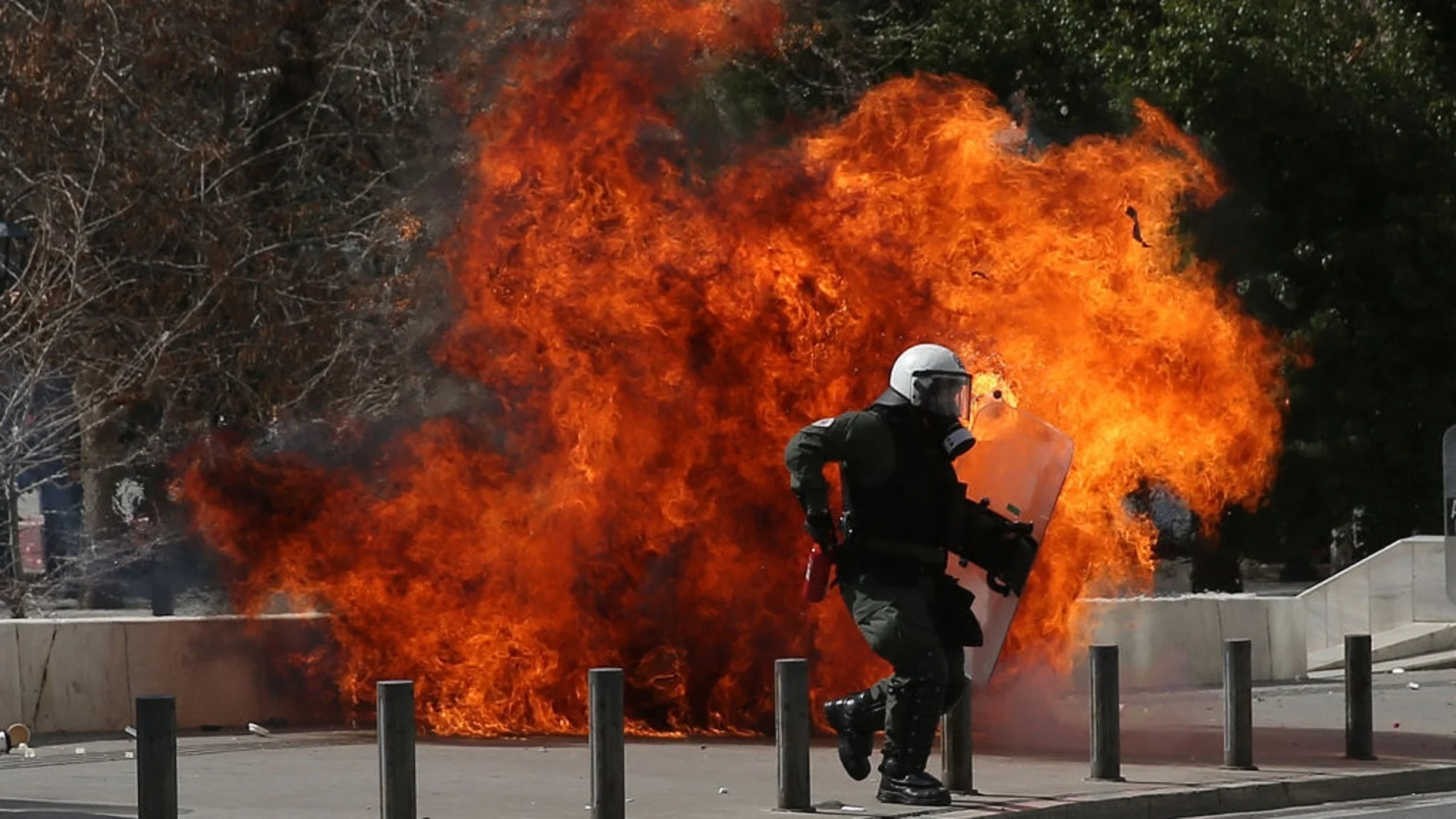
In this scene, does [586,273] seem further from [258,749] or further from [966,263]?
[258,749]

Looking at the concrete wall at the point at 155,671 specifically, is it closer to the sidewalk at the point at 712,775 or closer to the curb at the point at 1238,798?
the sidewalk at the point at 712,775

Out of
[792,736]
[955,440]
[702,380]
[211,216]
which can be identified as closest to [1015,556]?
[955,440]

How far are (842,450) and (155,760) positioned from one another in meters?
3.20

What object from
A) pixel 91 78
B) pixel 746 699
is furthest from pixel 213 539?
pixel 91 78

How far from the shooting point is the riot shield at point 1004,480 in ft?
39.1

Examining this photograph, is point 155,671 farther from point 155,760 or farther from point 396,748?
point 155,760

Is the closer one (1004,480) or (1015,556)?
(1015,556)

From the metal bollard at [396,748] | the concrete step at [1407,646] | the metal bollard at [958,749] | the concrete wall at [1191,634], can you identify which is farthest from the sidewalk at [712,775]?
the concrete step at [1407,646]

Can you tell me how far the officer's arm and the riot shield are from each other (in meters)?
1.73

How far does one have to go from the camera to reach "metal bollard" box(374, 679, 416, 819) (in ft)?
28.8

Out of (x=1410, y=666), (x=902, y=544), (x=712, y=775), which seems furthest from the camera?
(x=1410, y=666)

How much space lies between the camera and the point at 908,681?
9883 mm

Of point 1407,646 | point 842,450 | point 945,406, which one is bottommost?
point 1407,646

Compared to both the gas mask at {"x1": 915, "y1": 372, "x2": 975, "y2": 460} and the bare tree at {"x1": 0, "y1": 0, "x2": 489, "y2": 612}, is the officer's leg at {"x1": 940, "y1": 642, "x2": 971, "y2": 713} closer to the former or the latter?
the gas mask at {"x1": 915, "y1": 372, "x2": 975, "y2": 460}
